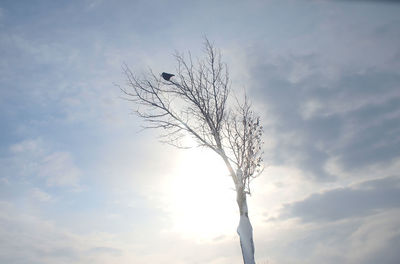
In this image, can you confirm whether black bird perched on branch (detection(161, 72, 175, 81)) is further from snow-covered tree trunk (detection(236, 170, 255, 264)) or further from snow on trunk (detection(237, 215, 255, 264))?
snow on trunk (detection(237, 215, 255, 264))

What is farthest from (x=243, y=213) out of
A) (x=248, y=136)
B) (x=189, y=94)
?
(x=189, y=94)

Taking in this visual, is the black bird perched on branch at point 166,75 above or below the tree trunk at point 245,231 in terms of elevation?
above

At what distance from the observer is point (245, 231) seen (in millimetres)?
10812

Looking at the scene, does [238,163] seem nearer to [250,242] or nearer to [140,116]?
[250,242]

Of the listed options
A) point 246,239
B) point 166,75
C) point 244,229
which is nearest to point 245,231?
point 244,229

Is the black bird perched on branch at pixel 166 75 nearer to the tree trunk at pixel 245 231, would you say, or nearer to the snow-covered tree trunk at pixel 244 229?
the snow-covered tree trunk at pixel 244 229

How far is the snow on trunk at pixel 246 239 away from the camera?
34.2 feet

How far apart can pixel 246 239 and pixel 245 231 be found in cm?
29

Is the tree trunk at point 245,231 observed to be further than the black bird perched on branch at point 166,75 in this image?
No

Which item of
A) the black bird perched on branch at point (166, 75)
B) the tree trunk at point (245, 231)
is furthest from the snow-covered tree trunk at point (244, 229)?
the black bird perched on branch at point (166, 75)

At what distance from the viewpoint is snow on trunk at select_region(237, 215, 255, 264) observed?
10.4m

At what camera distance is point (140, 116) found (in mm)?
14016

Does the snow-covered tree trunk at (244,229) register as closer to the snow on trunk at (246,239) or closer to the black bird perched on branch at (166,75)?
the snow on trunk at (246,239)

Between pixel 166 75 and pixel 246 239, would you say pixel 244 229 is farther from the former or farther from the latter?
pixel 166 75
